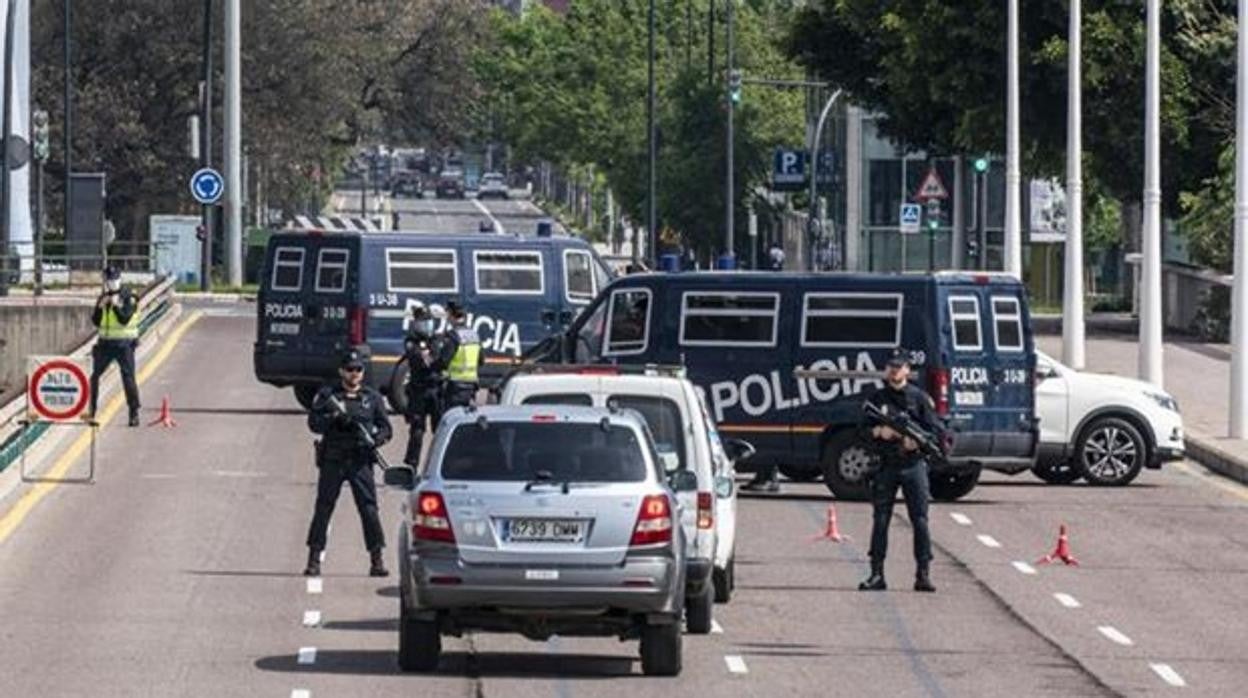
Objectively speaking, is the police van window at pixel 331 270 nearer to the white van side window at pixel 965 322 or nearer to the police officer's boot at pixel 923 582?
the white van side window at pixel 965 322

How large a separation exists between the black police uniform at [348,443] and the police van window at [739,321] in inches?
338

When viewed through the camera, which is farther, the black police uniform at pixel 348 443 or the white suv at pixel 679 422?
the black police uniform at pixel 348 443

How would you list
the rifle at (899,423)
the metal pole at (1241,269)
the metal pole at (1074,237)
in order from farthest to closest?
1. the metal pole at (1074,237)
2. the metal pole at (1241,269)
3. the rifle at (899,423)

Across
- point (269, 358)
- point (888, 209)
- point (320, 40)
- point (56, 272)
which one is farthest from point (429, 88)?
point (269, 358)

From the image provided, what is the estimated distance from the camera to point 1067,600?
27.0m

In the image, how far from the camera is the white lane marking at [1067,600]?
87.3ft

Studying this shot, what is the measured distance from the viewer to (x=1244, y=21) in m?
42.5

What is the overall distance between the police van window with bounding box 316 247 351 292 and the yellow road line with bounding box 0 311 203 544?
3.06m

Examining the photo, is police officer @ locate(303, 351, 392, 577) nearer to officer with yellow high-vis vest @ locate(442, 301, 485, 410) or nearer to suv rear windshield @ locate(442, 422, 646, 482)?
suv rear windshield @ locate(442, 422, 646, 482)

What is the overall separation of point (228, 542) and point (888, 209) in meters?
74.0

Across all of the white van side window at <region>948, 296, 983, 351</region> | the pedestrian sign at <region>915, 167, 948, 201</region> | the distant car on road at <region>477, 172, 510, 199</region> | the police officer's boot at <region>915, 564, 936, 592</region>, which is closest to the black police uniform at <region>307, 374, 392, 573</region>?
the police officer's boot at <region>915, 564, 936, 592</region>

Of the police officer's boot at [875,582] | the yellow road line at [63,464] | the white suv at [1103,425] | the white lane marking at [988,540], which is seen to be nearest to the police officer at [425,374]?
the yellow road line at [63,464]

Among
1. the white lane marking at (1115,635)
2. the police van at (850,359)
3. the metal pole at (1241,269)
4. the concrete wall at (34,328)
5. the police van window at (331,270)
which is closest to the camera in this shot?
the white lane marking at (1115,635)

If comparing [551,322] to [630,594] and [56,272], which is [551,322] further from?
[56,272]
